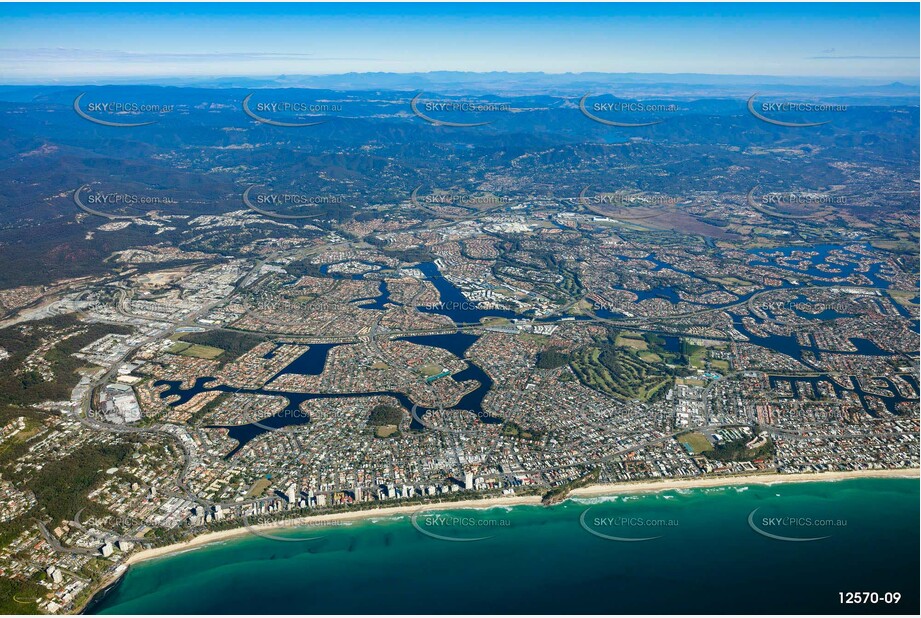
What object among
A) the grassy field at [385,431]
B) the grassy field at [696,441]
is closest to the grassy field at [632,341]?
the grassy field at [696,441]

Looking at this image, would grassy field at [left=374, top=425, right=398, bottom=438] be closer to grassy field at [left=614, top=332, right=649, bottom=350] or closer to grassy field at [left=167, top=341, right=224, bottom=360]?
grassy field at [left=167, top=341, right=224, bottom=360]

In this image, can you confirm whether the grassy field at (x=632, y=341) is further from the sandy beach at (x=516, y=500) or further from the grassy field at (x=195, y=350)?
the grassy field at (x=195, y=350)

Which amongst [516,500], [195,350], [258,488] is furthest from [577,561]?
[195,350]

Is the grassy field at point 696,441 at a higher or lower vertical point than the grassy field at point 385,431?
lower

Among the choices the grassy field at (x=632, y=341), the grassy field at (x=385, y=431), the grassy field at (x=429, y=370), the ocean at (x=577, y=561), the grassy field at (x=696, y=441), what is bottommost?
the ocean at (x=577, y=561)

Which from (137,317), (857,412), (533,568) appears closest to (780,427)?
(857,412)
